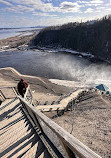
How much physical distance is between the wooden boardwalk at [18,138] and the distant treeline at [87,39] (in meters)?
52.2

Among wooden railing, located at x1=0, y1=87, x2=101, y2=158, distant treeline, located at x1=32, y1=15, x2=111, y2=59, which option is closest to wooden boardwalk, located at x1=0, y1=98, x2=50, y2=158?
wooden railing, located at x1=0, y1=87, x2=101, y2=158

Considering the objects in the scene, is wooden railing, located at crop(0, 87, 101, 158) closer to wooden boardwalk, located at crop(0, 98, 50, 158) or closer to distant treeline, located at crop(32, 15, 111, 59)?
wooden boardwalk, located at crop(0, 98, 50, 158)

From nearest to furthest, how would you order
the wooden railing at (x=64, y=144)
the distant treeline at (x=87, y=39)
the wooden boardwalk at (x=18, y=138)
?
the wooden railing at (x=64, y=144), the wooden boardwalk at (x=18, y=138), the distant treeline at (x=87, y=39)

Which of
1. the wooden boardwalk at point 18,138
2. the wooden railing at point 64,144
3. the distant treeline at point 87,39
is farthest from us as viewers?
the distant treeline at point 87,39

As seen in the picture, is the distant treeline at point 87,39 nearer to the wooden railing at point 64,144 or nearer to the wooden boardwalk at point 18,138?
the wooden boardwalk at point 18,138

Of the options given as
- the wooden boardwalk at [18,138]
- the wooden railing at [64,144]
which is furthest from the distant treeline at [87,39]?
the wooden railing at [64,144]

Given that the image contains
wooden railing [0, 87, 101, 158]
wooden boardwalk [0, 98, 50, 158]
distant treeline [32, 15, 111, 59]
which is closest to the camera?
wooden railing [0, 87, 101, 158]

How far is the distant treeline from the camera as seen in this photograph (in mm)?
59694

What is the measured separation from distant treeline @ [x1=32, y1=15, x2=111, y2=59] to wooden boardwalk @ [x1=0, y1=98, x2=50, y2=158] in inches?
2056

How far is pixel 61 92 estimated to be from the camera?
68.2ft

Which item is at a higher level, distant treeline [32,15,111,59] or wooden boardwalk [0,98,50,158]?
distant treeline [32,15,111,59]

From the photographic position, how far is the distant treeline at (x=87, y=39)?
196ft

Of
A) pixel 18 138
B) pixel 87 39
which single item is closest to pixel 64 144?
pixel 18 138

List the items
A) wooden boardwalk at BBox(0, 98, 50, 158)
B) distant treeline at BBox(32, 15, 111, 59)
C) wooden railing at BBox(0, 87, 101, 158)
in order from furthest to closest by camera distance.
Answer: distant treeline at BBox(32, 15, 111, 59), wooden boardwalk at BBox(0, 98, 50, 158), wooden railing at BBox(0, 87, 101, 158)
